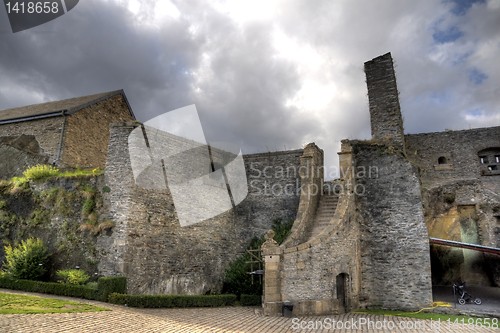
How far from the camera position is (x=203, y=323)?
37.3ft

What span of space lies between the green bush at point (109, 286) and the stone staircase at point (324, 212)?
8.14 meters

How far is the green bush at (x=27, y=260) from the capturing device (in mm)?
15109

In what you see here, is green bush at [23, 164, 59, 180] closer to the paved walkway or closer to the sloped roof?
the sloped roof

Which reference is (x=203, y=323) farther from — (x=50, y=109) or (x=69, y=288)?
(x=50, y=109)

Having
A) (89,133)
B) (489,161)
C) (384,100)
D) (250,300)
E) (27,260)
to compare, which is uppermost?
(384,100)

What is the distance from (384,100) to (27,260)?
730 inches

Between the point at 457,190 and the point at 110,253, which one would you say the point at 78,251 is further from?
the point at 457,190

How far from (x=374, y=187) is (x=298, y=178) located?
429cm

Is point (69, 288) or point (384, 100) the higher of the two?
point (384, 100)

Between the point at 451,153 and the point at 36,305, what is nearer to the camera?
the point at 36,305

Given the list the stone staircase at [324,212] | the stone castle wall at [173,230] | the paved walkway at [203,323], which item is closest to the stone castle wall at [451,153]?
the stone staircase at [324,212]

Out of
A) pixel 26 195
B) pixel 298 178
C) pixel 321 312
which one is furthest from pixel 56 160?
pixel 321 312

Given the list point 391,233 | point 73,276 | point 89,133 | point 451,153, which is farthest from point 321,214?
point 89,133

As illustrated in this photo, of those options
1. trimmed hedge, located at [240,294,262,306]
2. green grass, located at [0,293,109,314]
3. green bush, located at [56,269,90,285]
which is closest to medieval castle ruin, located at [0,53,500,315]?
green bush, located at [56,269,90,285]
